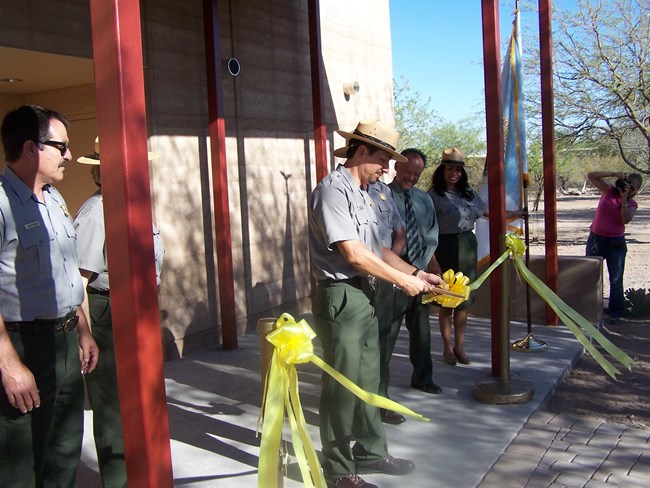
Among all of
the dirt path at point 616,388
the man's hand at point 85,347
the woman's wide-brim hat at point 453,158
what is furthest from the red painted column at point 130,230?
the woman's wide-brim hat at point 453,158

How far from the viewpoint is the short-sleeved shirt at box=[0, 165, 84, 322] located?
2.51 m

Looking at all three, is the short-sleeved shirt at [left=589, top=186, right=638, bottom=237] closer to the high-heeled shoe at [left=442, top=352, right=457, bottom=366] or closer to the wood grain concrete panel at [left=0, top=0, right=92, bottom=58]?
the high-heeled shoe at [left=442, top=352, right=457, bottom=366]

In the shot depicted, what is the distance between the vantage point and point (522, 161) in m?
6.24

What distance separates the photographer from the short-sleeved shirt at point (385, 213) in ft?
13.4

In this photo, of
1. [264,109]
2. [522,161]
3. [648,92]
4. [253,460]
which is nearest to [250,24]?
[264,109]

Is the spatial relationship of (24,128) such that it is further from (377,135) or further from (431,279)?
(431,279)

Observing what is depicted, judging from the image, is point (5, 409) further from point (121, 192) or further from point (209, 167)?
point (209, 167)

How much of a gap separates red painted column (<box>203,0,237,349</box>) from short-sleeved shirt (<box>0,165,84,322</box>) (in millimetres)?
3595

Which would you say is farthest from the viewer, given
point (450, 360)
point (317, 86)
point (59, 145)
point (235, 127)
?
point (317, 86)

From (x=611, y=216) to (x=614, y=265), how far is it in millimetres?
571

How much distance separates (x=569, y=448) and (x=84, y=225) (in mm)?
3104

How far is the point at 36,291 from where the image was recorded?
8.49 feet

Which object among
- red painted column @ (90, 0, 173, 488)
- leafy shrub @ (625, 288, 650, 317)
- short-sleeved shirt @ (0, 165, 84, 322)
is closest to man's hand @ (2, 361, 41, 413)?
short-sleeved shirt @ (0, 165, 84, 322)

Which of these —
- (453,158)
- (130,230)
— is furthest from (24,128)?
(453,158)
